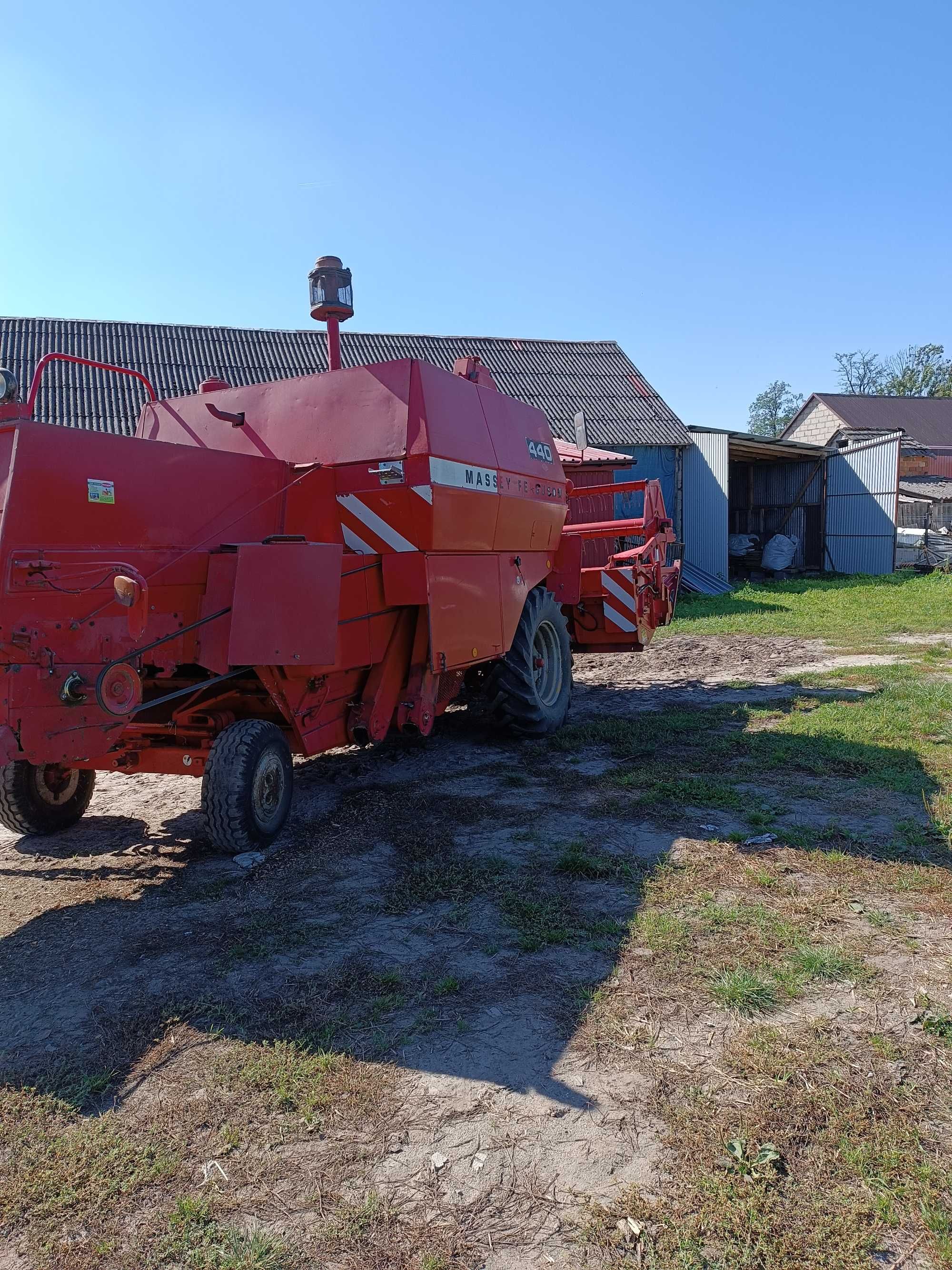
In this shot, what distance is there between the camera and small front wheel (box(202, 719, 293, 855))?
4414 millimetres

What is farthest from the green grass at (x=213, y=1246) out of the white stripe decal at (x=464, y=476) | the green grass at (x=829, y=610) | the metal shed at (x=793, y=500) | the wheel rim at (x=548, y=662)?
the metal shed at (x=793, y=500)

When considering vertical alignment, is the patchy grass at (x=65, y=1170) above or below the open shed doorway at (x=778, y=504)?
below

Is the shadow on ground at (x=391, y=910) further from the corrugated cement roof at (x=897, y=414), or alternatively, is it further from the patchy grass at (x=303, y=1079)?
the corrugated cement roof at (x=897, y=414)

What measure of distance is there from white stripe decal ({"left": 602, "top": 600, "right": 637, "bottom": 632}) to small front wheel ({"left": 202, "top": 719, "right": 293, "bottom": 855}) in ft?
13.6

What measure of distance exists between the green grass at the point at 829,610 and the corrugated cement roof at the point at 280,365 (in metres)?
3.93

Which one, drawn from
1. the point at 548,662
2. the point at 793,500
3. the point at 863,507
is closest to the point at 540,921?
the point at 548,662

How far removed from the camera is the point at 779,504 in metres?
23.4

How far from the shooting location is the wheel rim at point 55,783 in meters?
4.91

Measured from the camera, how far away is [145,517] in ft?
13.9

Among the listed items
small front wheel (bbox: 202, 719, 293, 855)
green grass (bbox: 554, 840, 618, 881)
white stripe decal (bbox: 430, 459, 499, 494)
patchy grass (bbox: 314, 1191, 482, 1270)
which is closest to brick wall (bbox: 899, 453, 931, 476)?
white stripe decal (bbox: 430, 459, 499, 494)

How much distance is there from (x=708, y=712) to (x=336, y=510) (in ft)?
12.8

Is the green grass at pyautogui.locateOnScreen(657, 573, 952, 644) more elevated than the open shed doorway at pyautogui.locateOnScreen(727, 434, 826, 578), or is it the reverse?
the open shed doorway at pyautogui.locateOnScreen(727, 434, 826, 578)

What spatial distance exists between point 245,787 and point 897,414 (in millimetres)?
43838

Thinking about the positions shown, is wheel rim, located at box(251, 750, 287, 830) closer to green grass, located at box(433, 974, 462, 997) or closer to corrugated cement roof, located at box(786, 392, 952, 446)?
green grass, located at box(433, 974, 462, 997)
